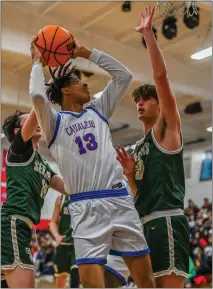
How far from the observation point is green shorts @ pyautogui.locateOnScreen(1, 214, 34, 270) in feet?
12.0

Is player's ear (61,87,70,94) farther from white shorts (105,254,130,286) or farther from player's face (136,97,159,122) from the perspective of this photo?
white shorts (105,254,130,286)

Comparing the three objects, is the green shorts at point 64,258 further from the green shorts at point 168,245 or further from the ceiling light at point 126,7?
the ceiling light at point 126,7

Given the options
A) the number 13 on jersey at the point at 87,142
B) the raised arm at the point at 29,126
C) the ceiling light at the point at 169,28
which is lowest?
the number 13 on jersey at the point at 87,142

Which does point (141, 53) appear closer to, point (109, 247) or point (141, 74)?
point (141, 74)

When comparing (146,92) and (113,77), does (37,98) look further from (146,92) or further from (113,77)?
(146,92)

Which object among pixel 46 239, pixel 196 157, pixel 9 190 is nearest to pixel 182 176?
pixel 9 190

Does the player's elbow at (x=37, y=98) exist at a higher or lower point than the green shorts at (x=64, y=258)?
higher

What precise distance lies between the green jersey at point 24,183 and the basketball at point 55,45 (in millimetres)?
799

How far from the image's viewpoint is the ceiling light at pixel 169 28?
909cm

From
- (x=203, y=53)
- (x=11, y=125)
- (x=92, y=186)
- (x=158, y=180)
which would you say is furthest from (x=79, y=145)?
(x=203, y=53)

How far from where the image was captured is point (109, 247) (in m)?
2.83

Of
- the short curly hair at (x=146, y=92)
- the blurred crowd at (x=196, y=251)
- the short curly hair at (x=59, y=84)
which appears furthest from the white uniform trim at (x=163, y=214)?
the blurred crowd at (x=196, y=251)

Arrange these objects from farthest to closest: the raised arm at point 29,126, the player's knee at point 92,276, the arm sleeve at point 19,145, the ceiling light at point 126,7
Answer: the ceiling light at point 126,7
the arm sleeve at point 19,145
the raised arm at point 29,126
the player's knee at point 92,276

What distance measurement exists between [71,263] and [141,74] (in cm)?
557
